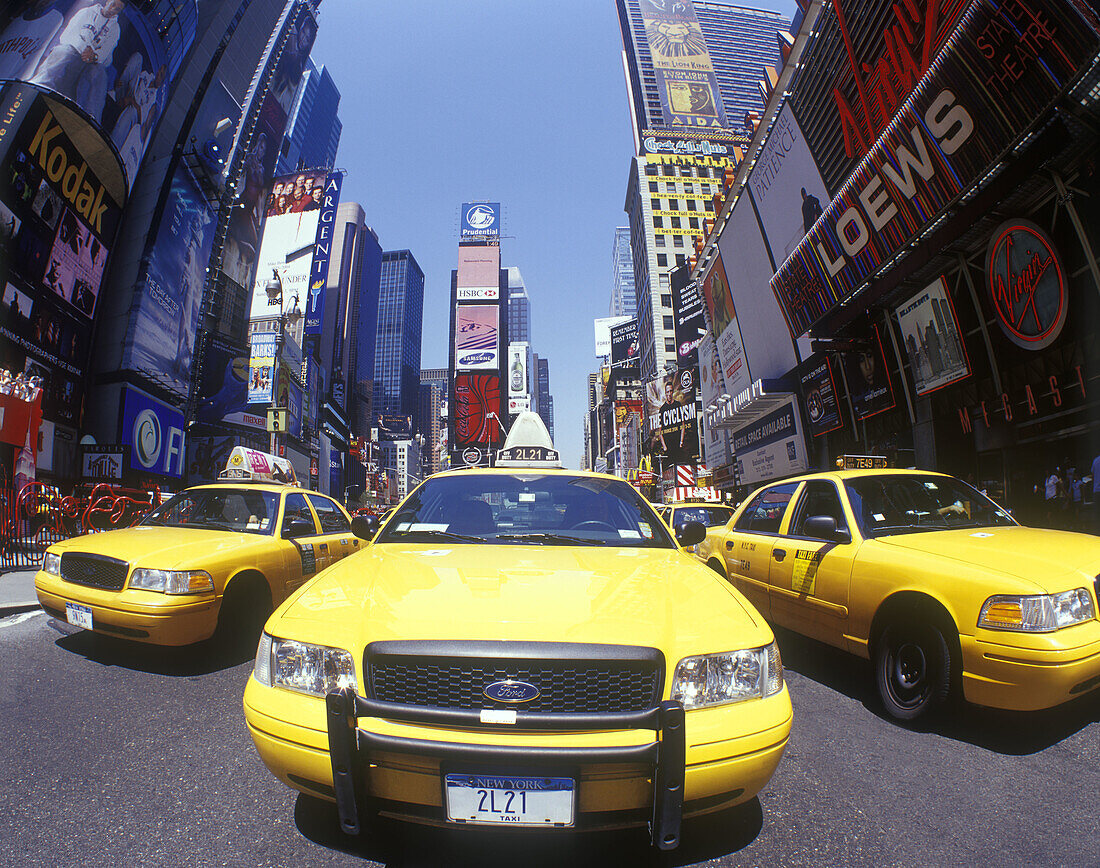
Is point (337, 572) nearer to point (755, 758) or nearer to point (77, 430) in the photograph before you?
point (755, 758)

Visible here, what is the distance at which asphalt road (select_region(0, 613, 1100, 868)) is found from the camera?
6.17ft

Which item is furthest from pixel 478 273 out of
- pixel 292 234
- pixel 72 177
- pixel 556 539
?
pixel 556 539

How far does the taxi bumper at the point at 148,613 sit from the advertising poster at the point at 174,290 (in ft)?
71.2

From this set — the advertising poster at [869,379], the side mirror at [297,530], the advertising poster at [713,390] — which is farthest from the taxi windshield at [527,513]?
the advertising poster at [713,390]

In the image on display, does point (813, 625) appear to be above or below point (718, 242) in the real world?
below

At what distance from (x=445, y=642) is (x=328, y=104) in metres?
125

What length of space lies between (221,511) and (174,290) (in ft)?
79.6

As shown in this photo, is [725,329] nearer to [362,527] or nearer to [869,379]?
[869,379]

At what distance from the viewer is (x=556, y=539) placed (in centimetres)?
279

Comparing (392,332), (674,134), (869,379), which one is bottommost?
(869,379)

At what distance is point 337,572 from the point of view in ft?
8.19

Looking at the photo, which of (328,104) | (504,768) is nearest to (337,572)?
(504,768)

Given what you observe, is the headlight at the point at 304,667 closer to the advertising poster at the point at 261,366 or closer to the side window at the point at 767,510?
the side window at the point at 767,510

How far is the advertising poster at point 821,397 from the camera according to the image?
55.2ft
